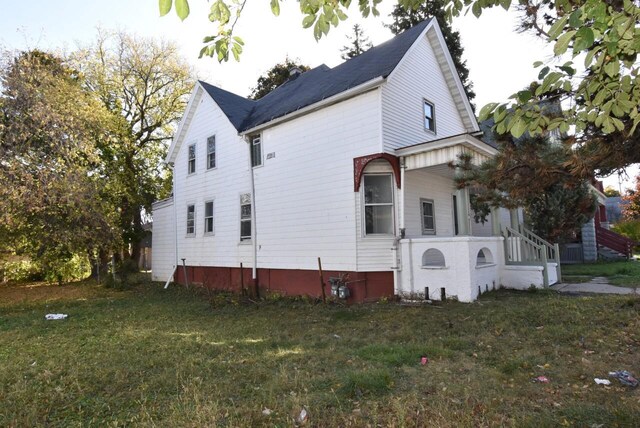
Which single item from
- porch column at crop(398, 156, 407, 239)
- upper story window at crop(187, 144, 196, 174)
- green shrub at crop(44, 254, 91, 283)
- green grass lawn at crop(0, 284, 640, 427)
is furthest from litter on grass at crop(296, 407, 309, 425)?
green shrub at crop(44, 254, 91, 283)

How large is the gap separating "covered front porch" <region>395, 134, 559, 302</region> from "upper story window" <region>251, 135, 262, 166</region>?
5.05 m

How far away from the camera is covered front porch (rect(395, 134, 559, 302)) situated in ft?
28.7

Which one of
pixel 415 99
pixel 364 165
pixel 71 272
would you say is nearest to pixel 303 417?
pixel 364 165

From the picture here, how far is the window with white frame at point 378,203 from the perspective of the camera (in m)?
10.0

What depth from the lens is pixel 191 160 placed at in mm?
16156

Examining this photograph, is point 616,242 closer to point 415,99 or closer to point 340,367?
point 415,99

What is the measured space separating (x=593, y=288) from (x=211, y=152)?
521 inches

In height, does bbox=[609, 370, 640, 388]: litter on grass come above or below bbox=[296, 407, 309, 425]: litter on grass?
above

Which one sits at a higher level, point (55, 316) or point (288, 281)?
point (288, 281)

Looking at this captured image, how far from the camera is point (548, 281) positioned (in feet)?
32.8

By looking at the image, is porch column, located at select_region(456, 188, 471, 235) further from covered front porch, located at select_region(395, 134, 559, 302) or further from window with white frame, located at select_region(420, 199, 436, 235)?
window with white frame, located at select_region(420, 199, 436, 235)

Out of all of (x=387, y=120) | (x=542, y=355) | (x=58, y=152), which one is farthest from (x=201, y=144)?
(x=542, y=355)

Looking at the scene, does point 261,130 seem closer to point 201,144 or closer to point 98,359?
point 201,144

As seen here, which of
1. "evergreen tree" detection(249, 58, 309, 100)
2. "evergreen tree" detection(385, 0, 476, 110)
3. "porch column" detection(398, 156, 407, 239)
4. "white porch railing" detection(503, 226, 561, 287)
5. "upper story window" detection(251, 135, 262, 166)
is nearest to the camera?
"porch column" detection(398, 156, 407, 239)
